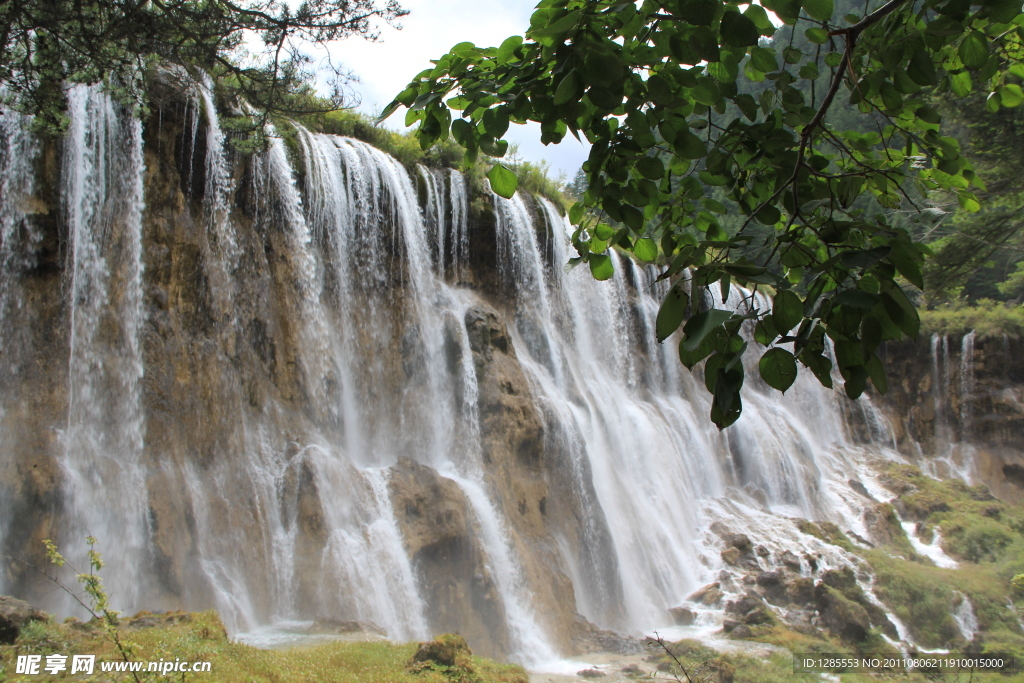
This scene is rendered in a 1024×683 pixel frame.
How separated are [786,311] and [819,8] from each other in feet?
2.28

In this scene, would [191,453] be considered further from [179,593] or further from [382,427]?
[382,427]

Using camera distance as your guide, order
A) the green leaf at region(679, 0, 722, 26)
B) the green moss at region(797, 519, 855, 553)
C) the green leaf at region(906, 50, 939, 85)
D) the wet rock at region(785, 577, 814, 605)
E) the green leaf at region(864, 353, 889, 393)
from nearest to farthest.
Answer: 1. the green leaf at region(864, 353, 889, 393)
2. the green leaf at region(679, 0, 722, 26)
3. the green leaf at region(906, 50, 939, 85)
4. the wet rock at region(785, 577, 814, 605)
5. the green moss at region(797, 519, 855, 553)

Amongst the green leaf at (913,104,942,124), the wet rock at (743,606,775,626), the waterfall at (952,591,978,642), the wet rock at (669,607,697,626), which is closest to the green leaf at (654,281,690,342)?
the green leaf at (913,104,942,124)

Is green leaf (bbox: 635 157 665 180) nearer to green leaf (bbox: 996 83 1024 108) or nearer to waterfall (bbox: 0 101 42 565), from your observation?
green leaf (bbox: 996 83 1024 108)

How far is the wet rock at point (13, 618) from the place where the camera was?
191 inches

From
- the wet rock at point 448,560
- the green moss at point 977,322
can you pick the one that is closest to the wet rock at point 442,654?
the wet rock at point 448,560

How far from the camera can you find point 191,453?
8969mm

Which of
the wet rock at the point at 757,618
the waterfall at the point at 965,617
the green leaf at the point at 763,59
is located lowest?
the waterfall at the point at 965,617

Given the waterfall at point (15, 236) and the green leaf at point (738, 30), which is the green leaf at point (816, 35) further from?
the waterfall at point (15, 236)

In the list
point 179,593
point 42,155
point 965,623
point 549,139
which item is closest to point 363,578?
point 179,593

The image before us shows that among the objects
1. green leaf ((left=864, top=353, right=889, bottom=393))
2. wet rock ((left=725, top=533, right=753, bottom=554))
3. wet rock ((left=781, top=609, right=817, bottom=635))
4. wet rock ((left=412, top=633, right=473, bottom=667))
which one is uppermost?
green leaf ((left=864, top=353, right=889, bottom=393))

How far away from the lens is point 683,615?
11.2 metres

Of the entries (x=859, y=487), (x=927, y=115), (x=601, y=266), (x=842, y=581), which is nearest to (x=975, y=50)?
(x=927, y=115)

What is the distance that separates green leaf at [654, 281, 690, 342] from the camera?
4.07ft
